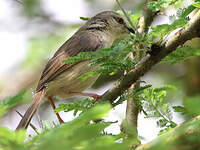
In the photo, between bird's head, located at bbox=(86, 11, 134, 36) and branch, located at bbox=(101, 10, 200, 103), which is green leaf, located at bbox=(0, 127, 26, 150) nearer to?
branch, located at bbox=(101, 10, 200, 103)

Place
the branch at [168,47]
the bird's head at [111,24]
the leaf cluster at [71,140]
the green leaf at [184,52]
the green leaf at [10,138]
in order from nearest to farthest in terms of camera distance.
Answer: the leaf cluster at [71,140] → the green leaf at [10,138] → the branch at [168,47] → the green leaf at [184,52] → the bird's head at [111,24]

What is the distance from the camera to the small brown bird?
5.62 m

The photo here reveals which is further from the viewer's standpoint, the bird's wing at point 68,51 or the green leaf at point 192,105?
the bird's wing at point 68,51

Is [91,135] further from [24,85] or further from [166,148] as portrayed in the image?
[24,85]

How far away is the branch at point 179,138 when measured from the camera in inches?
49.3

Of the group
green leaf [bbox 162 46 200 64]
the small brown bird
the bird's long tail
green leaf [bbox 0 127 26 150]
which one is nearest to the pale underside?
the small brown bird

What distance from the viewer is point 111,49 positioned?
2645mm

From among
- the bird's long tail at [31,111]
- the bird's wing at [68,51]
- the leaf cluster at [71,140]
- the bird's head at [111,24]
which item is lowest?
the leaf cluster at [71,140]

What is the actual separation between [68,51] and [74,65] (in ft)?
1.34

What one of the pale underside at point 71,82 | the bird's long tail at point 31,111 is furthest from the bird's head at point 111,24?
the bird's long tail at point 31,111

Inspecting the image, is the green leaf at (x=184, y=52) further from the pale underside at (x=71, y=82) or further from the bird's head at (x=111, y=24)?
the bird's head at (x=111, y=24)

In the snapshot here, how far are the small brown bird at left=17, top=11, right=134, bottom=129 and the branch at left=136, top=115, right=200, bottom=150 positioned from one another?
3.16 meters

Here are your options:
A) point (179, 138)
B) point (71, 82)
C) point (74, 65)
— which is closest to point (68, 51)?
point (74, 65)

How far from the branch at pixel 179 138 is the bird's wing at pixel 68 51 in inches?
143
